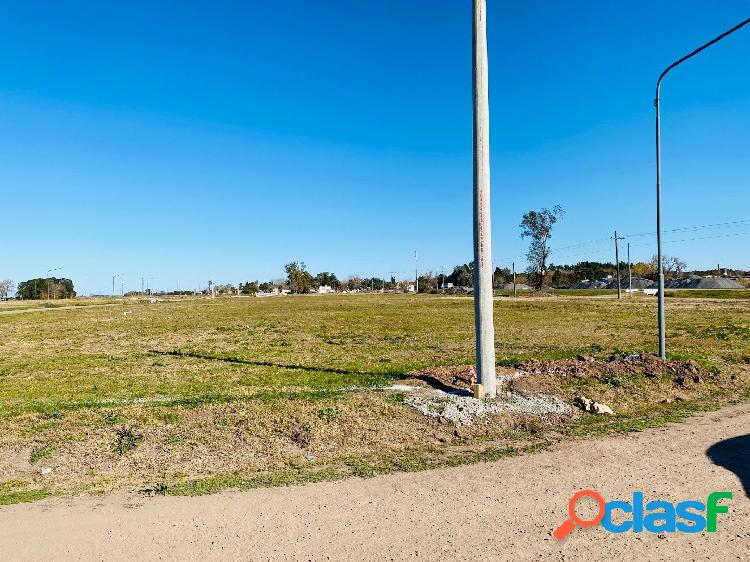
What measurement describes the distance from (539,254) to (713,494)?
8951 centimetres

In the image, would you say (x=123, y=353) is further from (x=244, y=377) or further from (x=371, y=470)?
(x=371, y=470)

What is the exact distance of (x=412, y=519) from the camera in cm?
478

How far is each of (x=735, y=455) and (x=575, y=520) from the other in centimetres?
308

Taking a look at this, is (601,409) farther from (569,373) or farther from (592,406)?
(569,373)

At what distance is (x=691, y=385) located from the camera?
33.6 feet

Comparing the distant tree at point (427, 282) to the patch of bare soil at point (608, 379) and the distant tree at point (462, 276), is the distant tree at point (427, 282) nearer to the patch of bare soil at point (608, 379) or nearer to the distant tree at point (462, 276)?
the distant tree at point (462, 276)

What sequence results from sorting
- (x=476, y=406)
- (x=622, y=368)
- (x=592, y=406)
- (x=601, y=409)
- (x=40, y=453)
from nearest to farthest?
(x=40, y=453), (x=476, y=406), (x=601, y=409), (x=592, y=406), (x=622, y=368)

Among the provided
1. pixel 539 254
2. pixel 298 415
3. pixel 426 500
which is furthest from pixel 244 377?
pixel 539 254

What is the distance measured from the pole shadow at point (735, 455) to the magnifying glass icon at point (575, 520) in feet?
5.15

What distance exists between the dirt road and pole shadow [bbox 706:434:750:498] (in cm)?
3

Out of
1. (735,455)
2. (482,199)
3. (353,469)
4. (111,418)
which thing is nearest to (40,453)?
(111,418)

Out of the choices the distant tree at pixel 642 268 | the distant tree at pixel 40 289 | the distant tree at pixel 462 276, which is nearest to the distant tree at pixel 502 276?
the distant tree at pixel 462 276

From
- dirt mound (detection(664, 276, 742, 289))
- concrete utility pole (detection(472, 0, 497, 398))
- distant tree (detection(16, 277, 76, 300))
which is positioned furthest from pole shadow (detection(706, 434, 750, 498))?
distant tree (detection(16, 277, 76, 300))

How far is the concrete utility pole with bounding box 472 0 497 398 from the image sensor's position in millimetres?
9188
